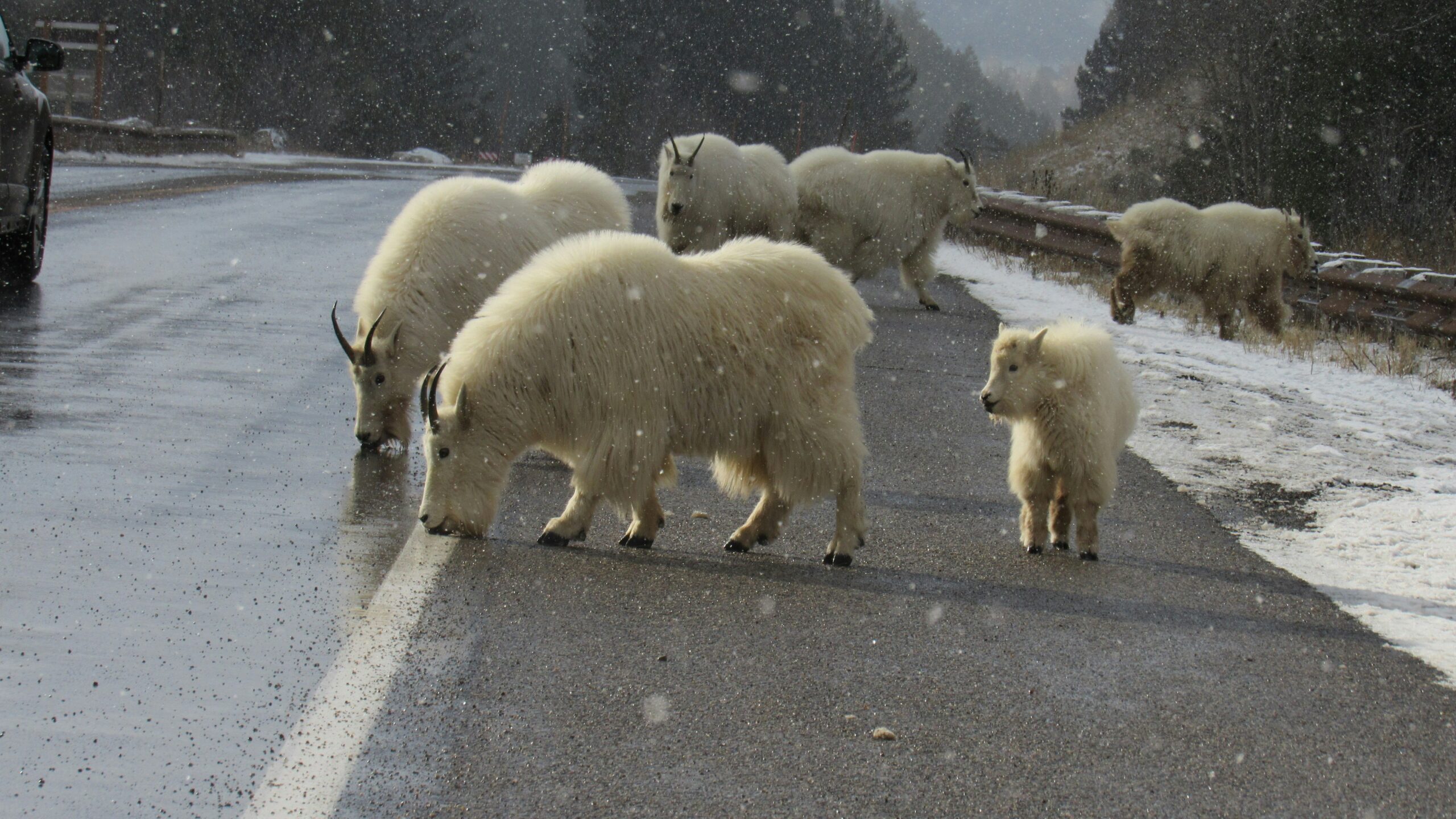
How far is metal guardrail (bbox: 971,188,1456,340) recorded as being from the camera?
1382cm

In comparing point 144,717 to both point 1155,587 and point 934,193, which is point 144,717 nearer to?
point 1155,587

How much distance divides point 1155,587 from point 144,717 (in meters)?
3.57

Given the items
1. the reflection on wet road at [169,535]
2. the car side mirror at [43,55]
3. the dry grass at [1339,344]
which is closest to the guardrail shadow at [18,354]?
the reflection on wet road at [169,535]

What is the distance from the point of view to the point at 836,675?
14.2ft

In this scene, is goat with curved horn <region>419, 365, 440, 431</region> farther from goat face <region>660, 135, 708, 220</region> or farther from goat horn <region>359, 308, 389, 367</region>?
goat face <region>660, 135, 708, 220</region>

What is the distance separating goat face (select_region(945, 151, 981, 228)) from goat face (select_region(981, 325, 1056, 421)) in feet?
32.1

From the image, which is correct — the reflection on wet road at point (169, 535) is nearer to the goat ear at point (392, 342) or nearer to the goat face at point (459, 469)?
the goat face at point (459, 469)

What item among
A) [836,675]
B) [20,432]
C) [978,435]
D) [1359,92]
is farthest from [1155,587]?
[1359,92]

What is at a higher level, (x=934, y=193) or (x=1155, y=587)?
(x=934, y=193)

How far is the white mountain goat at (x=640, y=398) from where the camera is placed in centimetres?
566

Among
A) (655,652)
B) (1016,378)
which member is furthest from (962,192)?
(655,652)

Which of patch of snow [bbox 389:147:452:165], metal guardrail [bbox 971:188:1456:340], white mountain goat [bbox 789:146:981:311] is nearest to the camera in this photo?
metal guardrail [bbox 971:188:1456:340]

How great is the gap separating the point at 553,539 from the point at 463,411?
0.57 meters

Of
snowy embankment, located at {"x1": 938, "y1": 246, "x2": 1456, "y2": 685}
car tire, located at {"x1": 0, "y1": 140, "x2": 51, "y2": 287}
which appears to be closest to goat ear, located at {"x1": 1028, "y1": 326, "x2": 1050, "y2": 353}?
snowy embankment, located at {"x1": 938, "y1": 246, "x2": 1456, "y2": 685}
